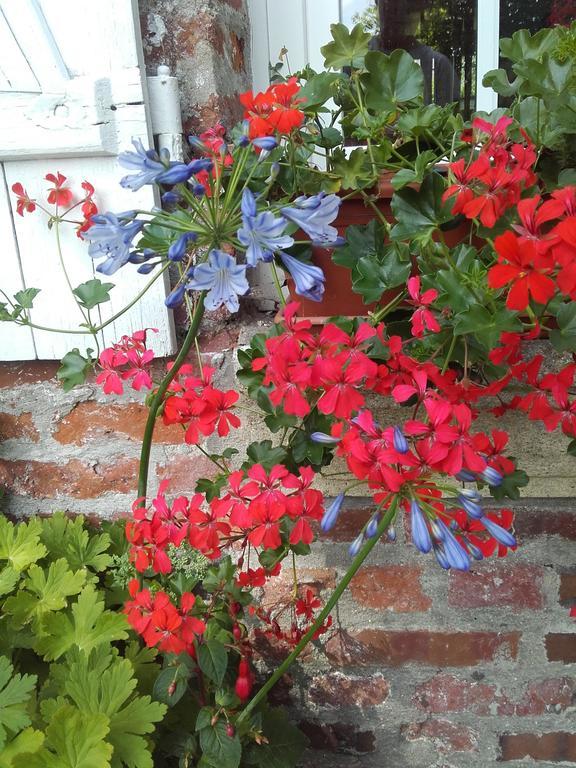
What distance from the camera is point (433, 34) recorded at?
3.57ft

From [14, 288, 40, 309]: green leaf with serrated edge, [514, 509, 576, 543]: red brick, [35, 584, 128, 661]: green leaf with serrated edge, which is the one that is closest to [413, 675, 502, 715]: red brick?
[514, 509, 576, 543]: red brick

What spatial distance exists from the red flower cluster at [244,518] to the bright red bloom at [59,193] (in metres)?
0.43

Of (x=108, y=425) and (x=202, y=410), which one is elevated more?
(x=202, y=410)

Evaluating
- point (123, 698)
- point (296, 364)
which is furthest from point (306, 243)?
point (123, 698)

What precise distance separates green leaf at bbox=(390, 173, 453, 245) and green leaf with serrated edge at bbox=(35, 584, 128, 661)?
1.89ft

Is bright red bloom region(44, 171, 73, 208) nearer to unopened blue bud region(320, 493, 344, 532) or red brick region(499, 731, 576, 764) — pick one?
unopened blue bud region(320, 493, 344, 532)

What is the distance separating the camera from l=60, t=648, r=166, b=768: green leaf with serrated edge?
0.71 m

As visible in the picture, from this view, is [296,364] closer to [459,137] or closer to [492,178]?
[492,178]

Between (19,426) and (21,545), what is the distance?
22cm

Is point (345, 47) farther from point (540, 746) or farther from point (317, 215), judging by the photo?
point (540, 746)

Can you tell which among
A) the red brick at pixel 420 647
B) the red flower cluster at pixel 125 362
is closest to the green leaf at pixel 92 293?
the red flower cluster at pixel 125 362

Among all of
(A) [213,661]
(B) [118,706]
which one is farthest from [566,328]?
(B) [118,706]

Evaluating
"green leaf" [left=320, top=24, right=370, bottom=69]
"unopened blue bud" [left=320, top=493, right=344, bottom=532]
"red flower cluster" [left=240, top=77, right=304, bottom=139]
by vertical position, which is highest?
"green leaf" [left=320, top=24, right=370, bottom=69]

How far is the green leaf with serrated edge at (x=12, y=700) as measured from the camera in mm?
692
